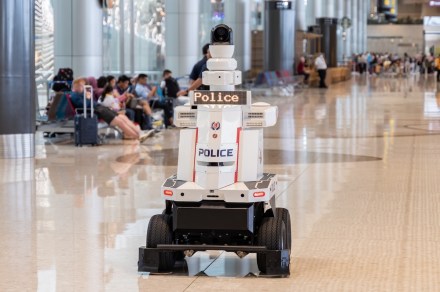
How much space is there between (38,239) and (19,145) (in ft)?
23.1

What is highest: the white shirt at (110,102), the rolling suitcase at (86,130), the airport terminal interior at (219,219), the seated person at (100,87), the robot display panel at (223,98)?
the robot display panel at (223,98)

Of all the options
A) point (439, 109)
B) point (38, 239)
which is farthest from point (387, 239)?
point (439, 109)

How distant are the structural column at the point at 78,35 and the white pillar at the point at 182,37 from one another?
27.0ft

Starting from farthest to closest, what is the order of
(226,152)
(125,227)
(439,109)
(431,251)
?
(439,109) < (125,227) < (431,251) < (226,152)

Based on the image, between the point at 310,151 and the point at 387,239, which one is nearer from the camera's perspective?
the point at 387,239

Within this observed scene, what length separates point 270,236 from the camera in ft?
23.9

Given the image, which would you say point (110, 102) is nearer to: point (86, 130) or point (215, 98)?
point (86, 130)

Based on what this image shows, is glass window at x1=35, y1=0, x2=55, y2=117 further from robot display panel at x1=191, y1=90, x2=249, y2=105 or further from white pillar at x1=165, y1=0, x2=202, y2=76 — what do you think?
robot display panel at x1=191, y1=90, x2=249, y2=105

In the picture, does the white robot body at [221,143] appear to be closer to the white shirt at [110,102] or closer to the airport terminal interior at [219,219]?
the airport terminal interior at [219,219]

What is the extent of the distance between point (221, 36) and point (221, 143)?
2.71ft

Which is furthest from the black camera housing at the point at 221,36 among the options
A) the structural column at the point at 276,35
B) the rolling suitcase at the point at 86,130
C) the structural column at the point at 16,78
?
the structural column at the point at 276,35

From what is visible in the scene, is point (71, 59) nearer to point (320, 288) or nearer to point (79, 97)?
point (79, 97)

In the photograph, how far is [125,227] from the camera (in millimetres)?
9383

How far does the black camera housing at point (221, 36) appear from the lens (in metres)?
7.83
